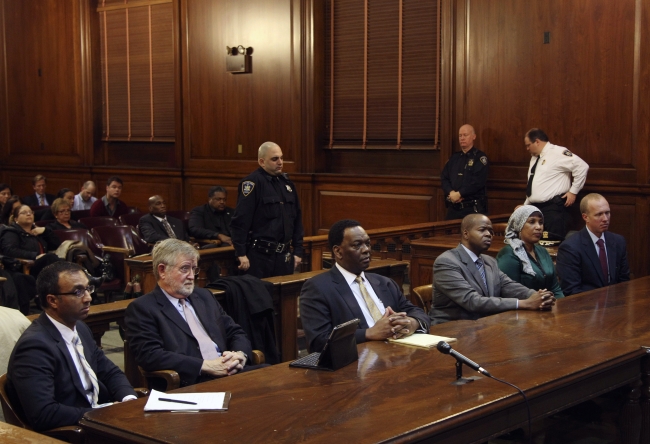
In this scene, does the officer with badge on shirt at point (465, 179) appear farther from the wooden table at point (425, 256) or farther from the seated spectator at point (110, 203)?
the seated spectator at point (110, 203)

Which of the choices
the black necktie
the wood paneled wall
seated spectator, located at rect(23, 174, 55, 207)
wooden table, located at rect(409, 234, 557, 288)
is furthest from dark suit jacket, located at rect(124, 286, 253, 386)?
seated spectator, located at rect(23, 174, 55, 207)

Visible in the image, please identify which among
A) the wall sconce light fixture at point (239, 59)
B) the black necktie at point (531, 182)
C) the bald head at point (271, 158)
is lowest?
the black necktie at point (531, 182)

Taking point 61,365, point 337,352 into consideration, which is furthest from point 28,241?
point 337,352

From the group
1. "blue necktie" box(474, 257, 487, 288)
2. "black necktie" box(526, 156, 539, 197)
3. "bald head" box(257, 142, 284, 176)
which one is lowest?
"blue necktie" box(474, 257, 487, 288)

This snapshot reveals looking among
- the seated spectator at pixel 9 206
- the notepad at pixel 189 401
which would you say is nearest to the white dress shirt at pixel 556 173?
the seated spectator at pixel 9 206

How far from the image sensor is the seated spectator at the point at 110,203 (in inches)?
370

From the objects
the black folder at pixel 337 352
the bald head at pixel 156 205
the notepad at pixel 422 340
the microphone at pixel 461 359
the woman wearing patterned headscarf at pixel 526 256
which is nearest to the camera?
the microphone at pixel 461 359

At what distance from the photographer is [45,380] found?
Answer: 2.94m

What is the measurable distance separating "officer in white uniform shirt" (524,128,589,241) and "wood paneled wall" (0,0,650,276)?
28 cm

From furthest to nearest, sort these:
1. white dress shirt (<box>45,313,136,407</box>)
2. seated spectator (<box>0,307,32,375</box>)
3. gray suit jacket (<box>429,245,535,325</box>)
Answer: gray suit jacket (<box>429,245,535,325</box>)
seated spectator (<box>0,307,32,375</box>)
white dress shirt (<box>45,313,136,407</box>)

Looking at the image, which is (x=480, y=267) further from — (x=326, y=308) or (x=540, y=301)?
(x=326, y=308)

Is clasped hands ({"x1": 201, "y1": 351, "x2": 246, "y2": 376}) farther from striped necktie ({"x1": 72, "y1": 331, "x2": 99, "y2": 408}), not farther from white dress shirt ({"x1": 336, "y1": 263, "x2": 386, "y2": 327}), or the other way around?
white dress shirt ({"x1": 336, "y1": 263, "x2": 386, "y2": 327})

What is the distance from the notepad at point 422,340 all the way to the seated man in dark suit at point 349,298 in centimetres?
5

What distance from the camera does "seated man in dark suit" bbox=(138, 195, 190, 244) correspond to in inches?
304
